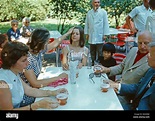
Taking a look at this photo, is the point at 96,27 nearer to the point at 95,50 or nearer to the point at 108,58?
the point at 95,50

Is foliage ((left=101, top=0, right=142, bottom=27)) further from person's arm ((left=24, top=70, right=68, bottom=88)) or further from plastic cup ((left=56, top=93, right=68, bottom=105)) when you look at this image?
plastic cup ((left=56, top=93, right=68, bottom=105))

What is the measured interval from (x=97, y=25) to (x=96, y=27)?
3cm

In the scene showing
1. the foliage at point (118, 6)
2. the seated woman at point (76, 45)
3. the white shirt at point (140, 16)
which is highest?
the foliage at point (118, 6)

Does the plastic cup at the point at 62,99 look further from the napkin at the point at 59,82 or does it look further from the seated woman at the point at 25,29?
the seated woman at the point at 25,29

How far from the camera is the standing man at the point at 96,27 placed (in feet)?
9.87

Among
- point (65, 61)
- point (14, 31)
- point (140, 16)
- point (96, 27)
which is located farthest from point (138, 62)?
point (14, 31)

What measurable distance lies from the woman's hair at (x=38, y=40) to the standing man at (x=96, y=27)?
1430mm

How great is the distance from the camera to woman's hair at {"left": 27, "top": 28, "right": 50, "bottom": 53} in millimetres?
1593

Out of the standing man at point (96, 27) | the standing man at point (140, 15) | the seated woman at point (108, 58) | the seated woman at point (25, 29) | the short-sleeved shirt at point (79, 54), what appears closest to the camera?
the short-sleeved shirt at point (79, 54)

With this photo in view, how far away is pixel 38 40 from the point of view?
5.27ft

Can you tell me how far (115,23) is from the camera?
4473 millimetres

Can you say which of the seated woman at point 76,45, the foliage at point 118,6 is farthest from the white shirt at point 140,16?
the foliage at point 118,6

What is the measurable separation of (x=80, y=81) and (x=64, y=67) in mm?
335
